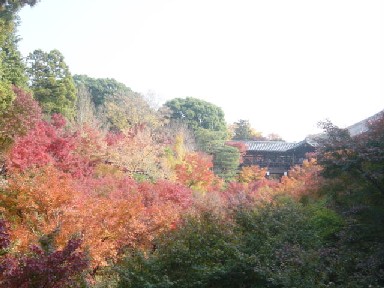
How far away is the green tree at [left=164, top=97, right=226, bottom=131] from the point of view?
146 ft

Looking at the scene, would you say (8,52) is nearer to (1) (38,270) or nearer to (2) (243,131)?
(1) (38,270)

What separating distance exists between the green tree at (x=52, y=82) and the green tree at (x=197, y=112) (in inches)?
822

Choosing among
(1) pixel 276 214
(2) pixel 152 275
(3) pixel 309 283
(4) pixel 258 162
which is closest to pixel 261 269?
(3) pixel 309 283

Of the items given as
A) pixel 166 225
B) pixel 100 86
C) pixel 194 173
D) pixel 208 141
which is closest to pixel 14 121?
pixel 166 225

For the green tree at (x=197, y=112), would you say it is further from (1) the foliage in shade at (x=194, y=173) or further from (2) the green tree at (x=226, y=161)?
(1) the foliage in shade at (x=194, y=173)

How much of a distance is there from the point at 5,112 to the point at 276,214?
1006 centimetres

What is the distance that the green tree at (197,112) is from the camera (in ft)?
146

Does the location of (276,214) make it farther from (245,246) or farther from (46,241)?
(46,241)

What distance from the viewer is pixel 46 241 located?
682 cm

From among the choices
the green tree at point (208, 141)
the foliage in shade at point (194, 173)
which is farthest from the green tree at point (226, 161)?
the foliage in shade at point (194, 173)

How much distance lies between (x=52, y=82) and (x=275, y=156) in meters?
24.6

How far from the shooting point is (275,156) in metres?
39.2

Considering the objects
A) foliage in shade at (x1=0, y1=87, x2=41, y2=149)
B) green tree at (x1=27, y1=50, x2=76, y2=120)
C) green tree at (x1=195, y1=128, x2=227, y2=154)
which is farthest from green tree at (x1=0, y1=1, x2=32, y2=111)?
green tree at (x1=195, y1=128, x2=227, y2=154)

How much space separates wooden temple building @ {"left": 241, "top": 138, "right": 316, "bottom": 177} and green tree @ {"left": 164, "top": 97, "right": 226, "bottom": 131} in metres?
6.04
